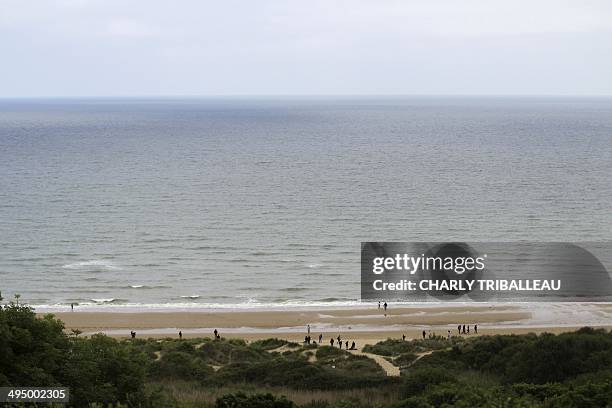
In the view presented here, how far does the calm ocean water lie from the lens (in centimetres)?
4106

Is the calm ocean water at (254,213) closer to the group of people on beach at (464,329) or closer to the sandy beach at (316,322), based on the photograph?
the sandy beach at (316,322)

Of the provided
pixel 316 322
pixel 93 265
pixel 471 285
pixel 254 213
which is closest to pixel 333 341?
pixel 316 322

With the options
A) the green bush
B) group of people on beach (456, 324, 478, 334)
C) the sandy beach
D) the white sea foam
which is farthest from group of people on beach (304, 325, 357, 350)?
the white sea foam

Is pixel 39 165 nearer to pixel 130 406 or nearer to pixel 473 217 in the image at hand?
pixel 473 217

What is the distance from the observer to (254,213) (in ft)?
196

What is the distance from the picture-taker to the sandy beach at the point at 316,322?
1287 inches

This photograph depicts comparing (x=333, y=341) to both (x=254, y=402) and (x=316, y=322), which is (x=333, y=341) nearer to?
(x=316, y=322)

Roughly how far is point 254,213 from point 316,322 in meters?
26.1

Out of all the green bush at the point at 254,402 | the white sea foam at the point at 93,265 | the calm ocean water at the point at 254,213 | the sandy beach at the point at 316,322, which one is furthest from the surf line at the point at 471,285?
the green bush at the point at 254,402

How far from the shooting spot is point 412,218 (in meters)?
56.3

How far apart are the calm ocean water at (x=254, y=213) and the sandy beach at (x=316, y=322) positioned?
7.14ft

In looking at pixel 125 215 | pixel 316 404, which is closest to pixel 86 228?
pixel 125 215

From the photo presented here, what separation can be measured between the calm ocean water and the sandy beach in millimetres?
2177

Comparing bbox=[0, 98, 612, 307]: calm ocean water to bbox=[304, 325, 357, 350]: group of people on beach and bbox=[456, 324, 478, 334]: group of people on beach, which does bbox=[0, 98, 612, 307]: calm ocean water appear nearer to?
bbox=[304, 325, 357, 350]: group of people on beach
